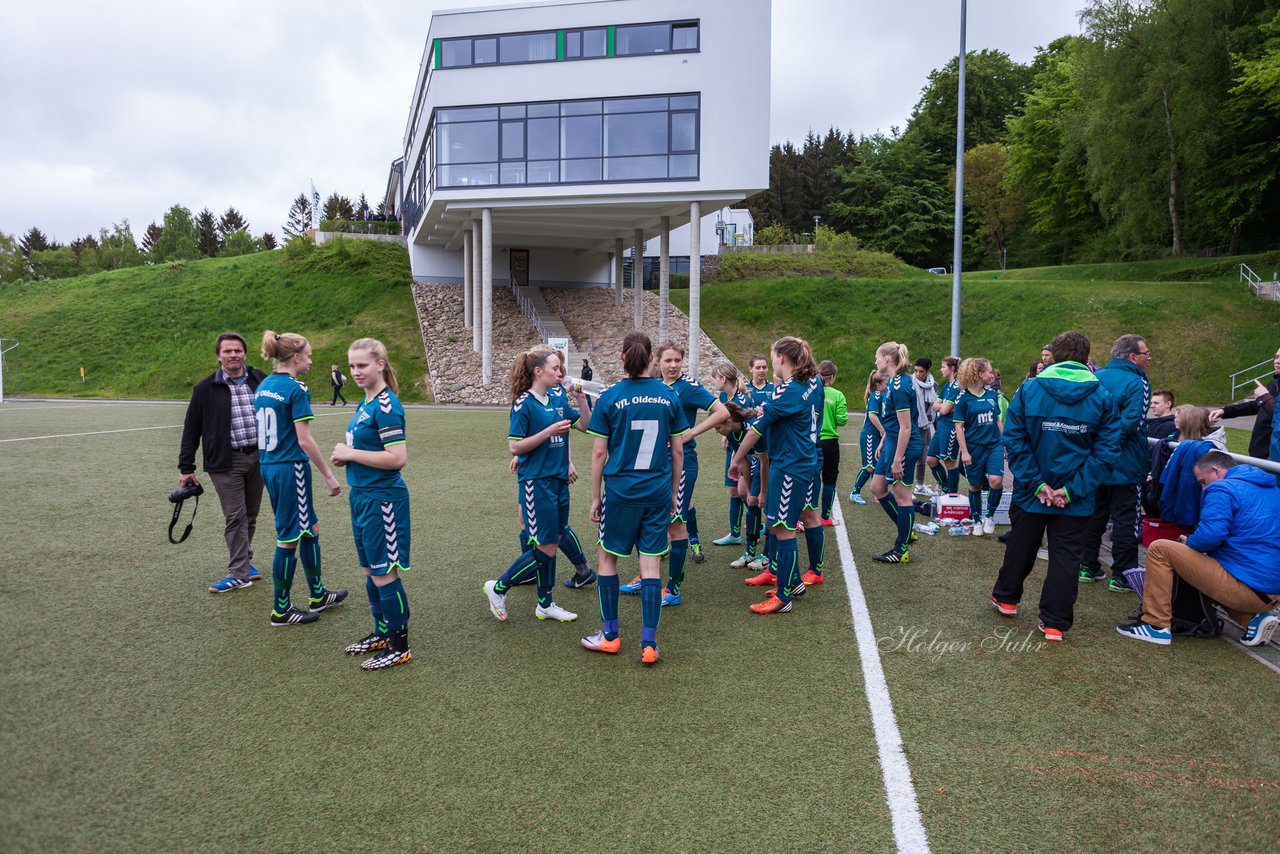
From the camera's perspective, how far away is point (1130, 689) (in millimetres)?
4492

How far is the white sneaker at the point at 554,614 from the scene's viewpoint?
5.63m

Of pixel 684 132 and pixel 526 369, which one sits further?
pixel 684 132

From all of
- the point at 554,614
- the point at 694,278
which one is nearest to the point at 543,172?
the point at 694,278

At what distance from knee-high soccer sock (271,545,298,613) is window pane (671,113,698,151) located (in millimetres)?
23457

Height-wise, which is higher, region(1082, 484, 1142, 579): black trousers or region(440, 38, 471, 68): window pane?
region(440, 38, 471, 68): window pane

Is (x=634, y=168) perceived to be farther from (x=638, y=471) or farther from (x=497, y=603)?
(x=638, y=471)

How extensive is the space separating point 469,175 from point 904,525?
24106 mm

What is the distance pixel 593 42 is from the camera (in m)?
26.9

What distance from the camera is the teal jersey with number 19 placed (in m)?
4.70

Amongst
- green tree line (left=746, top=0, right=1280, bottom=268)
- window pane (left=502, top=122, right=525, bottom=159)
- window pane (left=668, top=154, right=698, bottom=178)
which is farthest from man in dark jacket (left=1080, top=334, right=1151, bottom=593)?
green tree line (left=746, top=0, right=1280, bottom=268)

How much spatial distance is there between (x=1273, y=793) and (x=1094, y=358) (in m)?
28.0

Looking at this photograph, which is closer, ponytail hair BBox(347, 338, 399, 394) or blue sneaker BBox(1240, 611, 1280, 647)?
ponytail hair BBox(347, 338, 399, 394)

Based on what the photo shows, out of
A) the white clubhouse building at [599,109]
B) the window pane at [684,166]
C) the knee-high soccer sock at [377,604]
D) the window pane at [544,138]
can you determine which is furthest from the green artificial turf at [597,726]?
the window pane at [544,138]

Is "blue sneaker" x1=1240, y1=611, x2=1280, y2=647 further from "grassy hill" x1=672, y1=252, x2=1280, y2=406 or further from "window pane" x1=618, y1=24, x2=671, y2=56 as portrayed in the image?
"window pane" x1=618, y1=24, x2=671, y2=56
